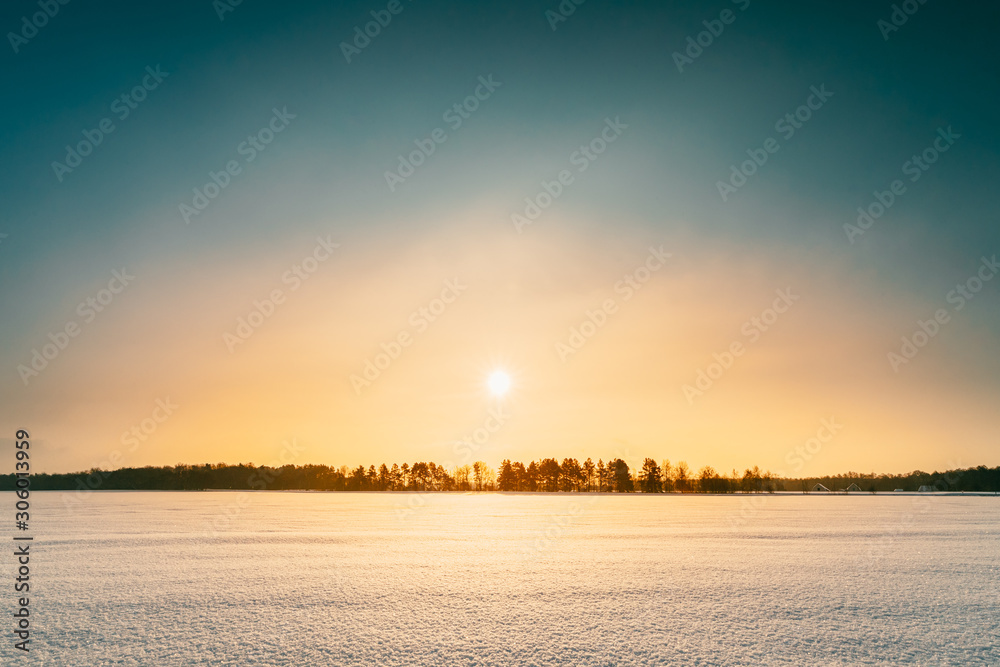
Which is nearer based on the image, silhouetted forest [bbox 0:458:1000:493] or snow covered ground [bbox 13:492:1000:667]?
snow covered ground [bbox 13:492:1000:667]

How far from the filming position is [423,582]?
1507cm

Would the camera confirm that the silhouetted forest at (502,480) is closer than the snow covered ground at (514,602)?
No

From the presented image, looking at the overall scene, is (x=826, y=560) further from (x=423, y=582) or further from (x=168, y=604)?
(x=168, y=604)

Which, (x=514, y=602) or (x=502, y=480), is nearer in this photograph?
(x=514, y=602)

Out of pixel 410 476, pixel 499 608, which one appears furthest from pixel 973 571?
pixel 410 476

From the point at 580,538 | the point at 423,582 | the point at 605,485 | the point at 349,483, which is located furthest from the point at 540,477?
the point at 423,582

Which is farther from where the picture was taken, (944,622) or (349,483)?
(349,483)

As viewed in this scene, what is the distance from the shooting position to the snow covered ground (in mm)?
9547

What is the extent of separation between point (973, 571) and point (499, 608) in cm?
1460

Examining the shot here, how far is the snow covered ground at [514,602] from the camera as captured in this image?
9547mm

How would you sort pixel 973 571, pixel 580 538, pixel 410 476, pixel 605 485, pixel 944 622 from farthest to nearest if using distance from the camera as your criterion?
pixel 410 476 → pixel 605 485 → pixel 580 538 → pixel 973 571 → pixel 944 622

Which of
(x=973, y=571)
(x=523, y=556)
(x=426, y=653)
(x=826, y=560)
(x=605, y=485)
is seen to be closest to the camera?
(x=426, y=653)

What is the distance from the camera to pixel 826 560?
18.6 metres

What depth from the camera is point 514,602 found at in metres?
12.9
